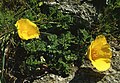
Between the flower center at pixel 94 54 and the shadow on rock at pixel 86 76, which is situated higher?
the flower center at pixel 94 54

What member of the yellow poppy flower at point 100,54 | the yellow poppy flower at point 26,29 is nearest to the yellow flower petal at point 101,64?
the yellow poppy flower at point 100,54

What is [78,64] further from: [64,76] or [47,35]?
[47,35]

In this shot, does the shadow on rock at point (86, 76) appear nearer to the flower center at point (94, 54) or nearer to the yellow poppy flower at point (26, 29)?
the flower center at point (94, 54)

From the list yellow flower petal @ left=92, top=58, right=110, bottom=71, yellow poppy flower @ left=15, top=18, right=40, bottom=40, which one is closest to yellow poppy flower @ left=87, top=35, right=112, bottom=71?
yellow flower petal @ left=92, top=58, right=110, bottom=71

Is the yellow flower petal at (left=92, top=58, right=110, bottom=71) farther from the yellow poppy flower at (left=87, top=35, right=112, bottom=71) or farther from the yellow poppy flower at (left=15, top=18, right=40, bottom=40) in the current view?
the yellow poppy flower at (left=15, top=18, right=40, bottom=40)

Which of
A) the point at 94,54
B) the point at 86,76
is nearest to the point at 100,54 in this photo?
the point at 94,54

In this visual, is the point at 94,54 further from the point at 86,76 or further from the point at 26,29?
the point at 26,29
